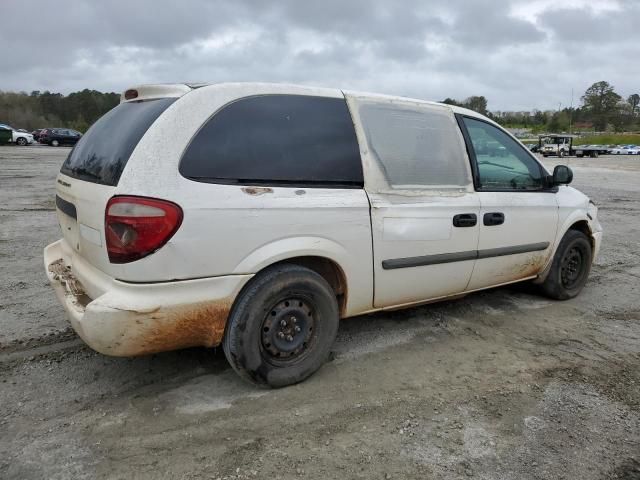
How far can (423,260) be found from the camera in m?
3.52

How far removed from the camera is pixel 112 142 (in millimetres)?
2912

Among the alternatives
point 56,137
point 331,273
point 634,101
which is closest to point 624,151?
point 634,101

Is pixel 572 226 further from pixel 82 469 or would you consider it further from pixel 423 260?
pixel 82 469

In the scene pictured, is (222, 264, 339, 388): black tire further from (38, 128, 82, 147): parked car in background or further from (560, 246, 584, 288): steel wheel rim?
(38, 128, 82, 147): parked car in background

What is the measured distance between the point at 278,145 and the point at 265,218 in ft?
1.51

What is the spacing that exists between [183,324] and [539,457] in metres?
1.91

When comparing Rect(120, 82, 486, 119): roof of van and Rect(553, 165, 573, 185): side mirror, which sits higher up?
Rect(120, 82, 486, 119): roof of van

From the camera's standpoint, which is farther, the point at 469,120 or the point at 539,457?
the point at 469,120

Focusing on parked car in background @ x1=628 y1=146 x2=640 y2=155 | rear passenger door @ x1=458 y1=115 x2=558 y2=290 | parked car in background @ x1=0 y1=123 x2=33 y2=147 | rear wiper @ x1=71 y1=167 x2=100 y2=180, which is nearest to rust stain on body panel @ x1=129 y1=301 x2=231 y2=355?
rear wiper @ x1=71 y1=167 x2=100 y2=180

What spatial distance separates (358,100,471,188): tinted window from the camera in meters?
3.38

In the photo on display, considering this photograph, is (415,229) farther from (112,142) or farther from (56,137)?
(56,137)

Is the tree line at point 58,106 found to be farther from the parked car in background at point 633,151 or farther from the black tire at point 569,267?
the black tire at point 569,267

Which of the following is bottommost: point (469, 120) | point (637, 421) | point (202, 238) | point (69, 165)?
point (637, 421)

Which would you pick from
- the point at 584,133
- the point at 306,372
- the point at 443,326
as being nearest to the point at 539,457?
the point at 306,372
